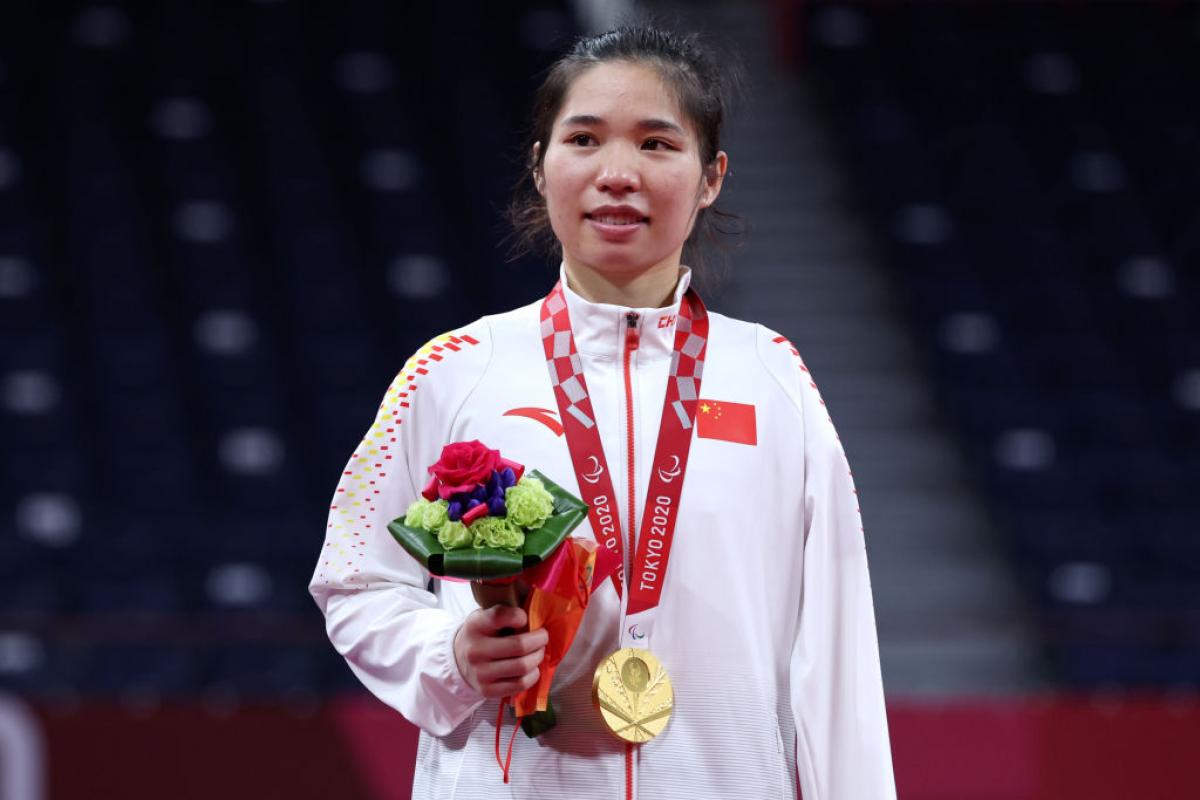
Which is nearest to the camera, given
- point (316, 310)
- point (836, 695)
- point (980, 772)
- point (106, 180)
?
point (836, 695)

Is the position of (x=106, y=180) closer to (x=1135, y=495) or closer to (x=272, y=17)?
(x=272, y=17)

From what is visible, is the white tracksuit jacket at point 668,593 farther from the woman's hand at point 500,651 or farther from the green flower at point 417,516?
the green flower at point 417,516

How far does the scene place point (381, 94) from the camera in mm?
8547

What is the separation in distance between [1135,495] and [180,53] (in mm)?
5243

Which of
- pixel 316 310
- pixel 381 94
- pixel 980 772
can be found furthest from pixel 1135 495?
pixel 381 94

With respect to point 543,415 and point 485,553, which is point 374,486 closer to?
point 543,415

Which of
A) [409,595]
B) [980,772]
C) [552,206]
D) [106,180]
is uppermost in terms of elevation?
[106,180]

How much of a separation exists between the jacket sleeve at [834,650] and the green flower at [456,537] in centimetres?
50

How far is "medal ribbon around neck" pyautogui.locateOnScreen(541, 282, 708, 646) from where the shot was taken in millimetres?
1924

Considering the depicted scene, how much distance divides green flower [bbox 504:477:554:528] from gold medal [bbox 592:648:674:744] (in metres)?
0.24

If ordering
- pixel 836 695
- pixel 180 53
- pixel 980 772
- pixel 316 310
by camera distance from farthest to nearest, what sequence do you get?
pixel 180 53
pixel 316 310
pixel 980 772
pixel 836 695

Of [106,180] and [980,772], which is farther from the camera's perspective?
[106,180]

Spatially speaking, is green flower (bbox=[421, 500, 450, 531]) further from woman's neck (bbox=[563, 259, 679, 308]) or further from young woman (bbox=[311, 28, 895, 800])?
woman's neck (bbox=[563, 259, 679, 308])

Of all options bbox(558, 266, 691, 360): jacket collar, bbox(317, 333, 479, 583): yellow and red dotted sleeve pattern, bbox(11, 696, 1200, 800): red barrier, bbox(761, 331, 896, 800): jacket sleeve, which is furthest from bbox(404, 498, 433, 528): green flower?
bbox(11, 696, 1200, 800): red barrier
